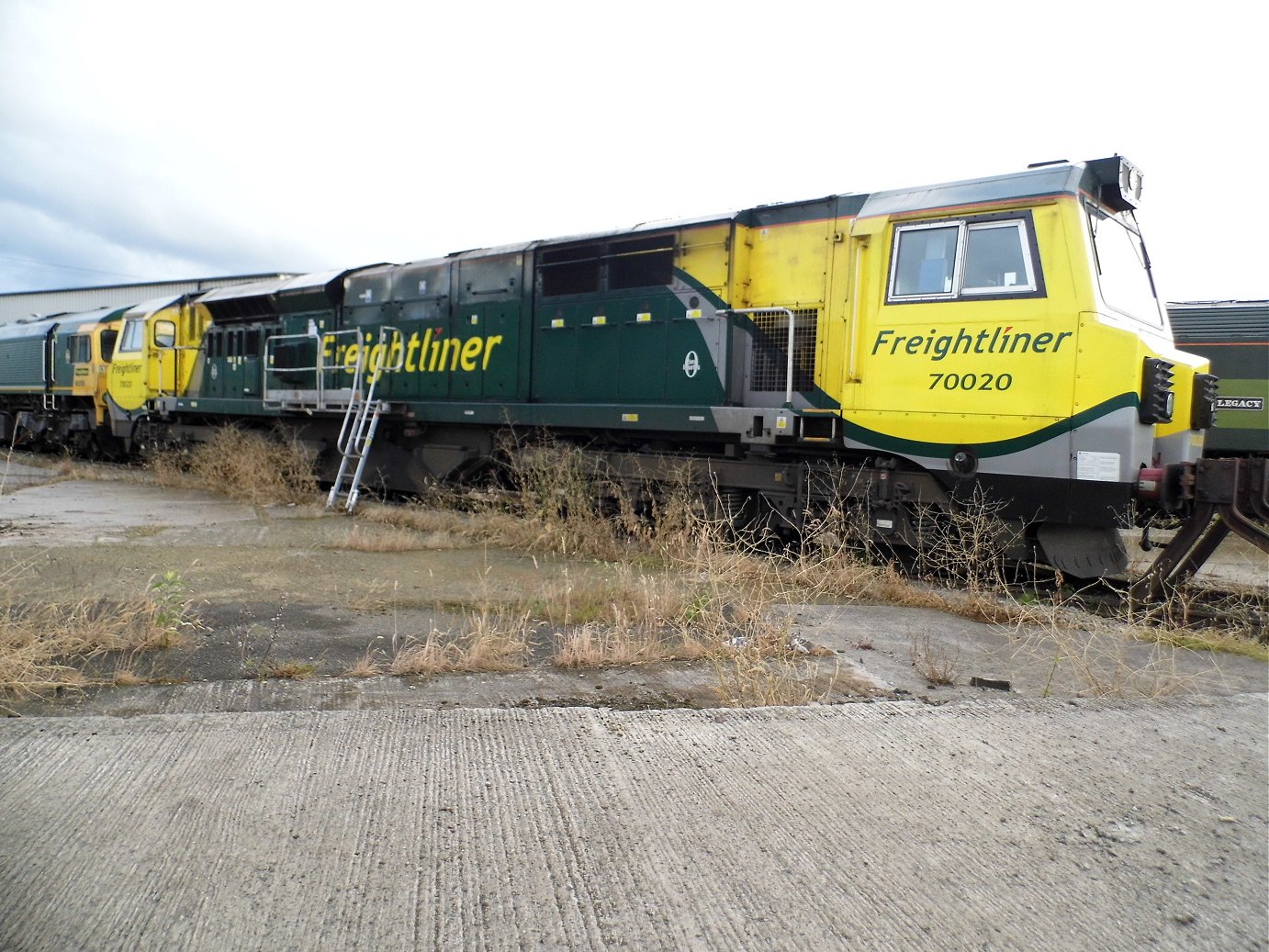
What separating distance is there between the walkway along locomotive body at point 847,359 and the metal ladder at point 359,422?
85 millimetres

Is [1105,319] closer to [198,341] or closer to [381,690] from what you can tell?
[381,690]

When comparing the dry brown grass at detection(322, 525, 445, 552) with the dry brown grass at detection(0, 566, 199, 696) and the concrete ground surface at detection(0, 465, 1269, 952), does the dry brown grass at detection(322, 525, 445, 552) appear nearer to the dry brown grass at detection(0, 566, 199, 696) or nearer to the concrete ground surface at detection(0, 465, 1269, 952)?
the dry brown grass at detection(0, 566, 199, 696)

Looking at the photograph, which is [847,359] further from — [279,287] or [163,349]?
[163,349]

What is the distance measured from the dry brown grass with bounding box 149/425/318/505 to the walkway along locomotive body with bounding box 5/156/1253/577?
1279mm

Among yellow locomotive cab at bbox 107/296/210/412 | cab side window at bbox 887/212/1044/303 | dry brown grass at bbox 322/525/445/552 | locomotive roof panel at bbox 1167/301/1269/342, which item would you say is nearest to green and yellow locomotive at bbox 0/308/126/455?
yellow locomotive cab at bbox 107/296/210/412

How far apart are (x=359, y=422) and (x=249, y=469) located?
217cm

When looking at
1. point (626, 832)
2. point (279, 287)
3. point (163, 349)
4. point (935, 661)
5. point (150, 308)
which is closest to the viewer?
point (626, 832)

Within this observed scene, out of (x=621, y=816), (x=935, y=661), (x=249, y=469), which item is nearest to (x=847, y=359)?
(x=935, y=661)

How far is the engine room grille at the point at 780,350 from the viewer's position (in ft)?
26.5

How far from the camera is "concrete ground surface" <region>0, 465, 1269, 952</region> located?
219 cm

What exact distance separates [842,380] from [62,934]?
6.70 metres

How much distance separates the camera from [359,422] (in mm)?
11453

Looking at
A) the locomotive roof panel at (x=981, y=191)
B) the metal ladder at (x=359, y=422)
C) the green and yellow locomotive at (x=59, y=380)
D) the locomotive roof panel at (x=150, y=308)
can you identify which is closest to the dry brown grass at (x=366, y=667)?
the locomotive roof panel at (x=981, y=191)

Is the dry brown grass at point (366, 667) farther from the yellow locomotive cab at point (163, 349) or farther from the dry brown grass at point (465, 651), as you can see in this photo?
the yellow locomotive cab at point (163, 349)
